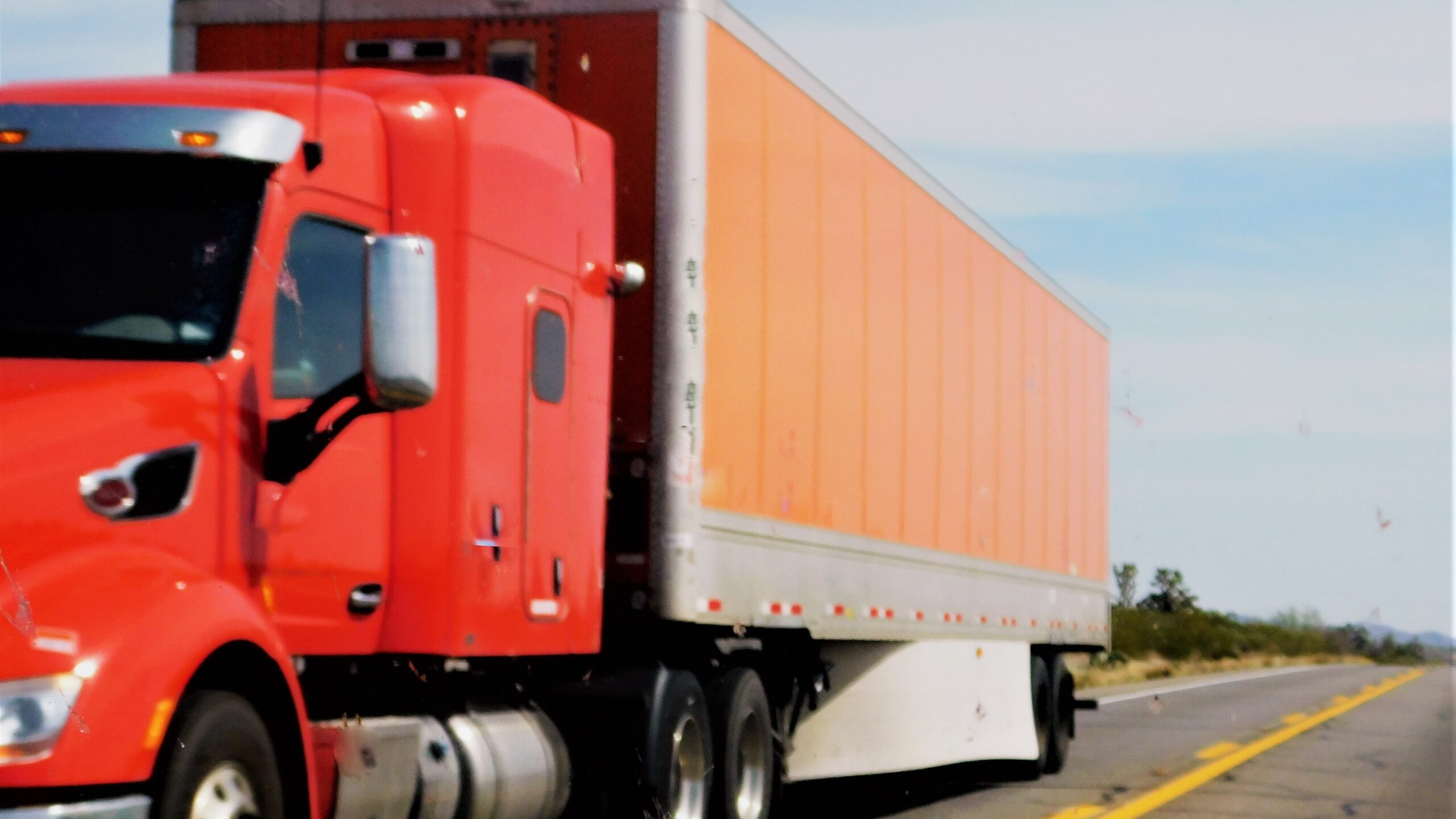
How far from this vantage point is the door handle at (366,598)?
7.25 meters

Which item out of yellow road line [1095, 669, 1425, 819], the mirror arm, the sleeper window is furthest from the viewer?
yellow road line [1095, 669, 1425, 819]

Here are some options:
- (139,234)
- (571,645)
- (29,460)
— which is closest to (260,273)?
(139,234)

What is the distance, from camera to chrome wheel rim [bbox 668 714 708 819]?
9.66m

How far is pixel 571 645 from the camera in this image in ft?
29.3

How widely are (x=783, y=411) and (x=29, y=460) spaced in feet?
18.6

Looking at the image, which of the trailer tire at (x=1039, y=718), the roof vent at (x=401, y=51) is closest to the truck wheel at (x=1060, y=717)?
the trailer tire at (x=1039, y=718)

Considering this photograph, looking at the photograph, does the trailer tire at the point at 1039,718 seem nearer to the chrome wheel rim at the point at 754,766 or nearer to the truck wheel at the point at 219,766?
the chrome wheel rim at the point at 754,766

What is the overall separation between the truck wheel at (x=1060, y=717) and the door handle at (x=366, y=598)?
10.8 meters

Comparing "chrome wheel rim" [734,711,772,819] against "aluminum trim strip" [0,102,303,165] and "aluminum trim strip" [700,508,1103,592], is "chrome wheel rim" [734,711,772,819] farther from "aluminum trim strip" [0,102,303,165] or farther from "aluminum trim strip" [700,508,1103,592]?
"aluminum trim strip" [0,102,303,165]

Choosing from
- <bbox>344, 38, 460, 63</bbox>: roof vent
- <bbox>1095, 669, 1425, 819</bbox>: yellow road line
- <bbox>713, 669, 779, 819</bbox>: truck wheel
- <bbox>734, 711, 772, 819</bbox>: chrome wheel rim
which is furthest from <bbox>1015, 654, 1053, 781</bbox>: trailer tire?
<bbox>344, 38, 460, 63</bbox>: roof vent

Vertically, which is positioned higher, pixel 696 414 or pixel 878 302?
pixel 878 302

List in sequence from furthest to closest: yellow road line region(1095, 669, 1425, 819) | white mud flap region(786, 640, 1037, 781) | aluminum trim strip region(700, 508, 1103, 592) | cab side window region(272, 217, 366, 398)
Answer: yellow road line region(1095, 669, 1425, 819)
white mud flap region(786, 640, 1037, 781)
aluminum trim strip region(700, 508, 1103, 592)
cab side window region(272, 217, 366, 398)

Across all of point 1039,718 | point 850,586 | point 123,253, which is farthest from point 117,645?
point 1039,718

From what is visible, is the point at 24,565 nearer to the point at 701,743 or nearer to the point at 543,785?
the point at 543,785
